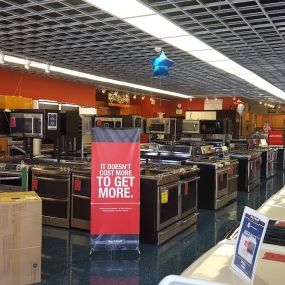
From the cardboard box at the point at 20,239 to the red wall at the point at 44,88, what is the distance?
7065 mm

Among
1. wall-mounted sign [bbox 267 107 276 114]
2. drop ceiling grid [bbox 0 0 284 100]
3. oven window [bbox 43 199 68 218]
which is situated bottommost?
oven window [bbox 43 199 68 218]

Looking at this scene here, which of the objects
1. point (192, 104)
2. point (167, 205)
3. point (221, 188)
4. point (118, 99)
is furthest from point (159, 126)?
point (192, 104)

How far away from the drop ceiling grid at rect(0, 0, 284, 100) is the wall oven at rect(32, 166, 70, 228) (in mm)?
2174

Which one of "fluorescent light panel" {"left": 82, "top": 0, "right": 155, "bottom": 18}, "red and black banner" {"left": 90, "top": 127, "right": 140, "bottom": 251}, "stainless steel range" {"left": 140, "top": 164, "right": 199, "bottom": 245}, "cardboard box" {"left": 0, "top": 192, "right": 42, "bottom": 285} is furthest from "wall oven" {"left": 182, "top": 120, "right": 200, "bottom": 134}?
"cardboard box" {"left": 0, "top": 192, "right": 42, "bottom": 285}

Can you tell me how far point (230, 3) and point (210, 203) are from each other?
408cm

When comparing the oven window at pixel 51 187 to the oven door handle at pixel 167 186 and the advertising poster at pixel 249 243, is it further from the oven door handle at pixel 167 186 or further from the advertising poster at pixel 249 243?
the advertising poster at pixel 249 243

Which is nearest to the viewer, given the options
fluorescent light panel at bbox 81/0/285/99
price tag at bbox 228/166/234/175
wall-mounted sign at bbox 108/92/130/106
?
fluorescent light panel at bbox 81/0/285/99

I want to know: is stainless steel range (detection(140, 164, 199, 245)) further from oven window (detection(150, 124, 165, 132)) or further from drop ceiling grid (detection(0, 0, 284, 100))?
oven window (detection(150, 124, 165, 132))

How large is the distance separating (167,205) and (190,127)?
20.1 feet

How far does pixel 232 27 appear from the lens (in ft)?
17.8

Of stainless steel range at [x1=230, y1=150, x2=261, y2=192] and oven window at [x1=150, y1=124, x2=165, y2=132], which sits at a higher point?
oven window at [x1=150, y1=124, x2=165, y2=132]

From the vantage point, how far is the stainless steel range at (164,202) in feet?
16.4

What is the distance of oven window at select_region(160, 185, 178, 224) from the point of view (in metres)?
5.10

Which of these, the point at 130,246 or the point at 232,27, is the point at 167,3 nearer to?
the point at 232,27
